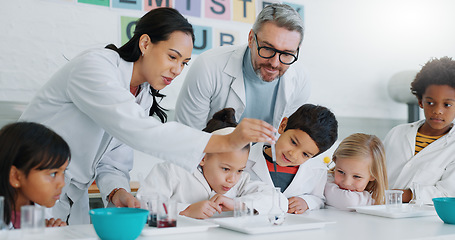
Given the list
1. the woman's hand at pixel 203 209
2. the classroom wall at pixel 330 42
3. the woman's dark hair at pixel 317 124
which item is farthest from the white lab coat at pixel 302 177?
the classroom wall at pixel 330 42

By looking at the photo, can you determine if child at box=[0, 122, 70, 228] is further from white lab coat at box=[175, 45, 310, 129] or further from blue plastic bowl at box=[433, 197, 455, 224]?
blue plastic bowl at box=[433, 197, 455, 224]

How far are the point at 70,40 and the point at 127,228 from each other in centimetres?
215

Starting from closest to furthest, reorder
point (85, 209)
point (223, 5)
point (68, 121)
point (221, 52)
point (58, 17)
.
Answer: point (68, 121), point (85, 209), point (221, 52), point (58, 17), point (223, 5)

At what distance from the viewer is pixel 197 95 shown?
6.89 feet

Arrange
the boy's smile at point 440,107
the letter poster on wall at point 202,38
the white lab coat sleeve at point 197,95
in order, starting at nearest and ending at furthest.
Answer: the white lab coat sleeve at point 197,95 < the boy's smile at point 440,107 < the letter poster on wall at point 202,38

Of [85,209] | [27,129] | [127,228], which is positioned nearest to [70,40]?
[85,209]

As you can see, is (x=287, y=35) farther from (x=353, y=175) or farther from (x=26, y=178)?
(x=26, y=178)

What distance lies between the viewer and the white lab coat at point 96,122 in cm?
131

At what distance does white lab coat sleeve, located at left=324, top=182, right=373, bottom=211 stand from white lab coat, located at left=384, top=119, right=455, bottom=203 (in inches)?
11.8

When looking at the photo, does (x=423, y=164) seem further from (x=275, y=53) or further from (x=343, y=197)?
(x=275, y=53)

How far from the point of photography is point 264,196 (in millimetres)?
1600

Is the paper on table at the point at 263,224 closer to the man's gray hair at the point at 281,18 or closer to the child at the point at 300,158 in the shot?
the child at the point at 300,158

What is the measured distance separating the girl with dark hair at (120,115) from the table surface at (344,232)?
222mm


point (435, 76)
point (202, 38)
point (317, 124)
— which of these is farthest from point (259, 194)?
point (202, 38)
